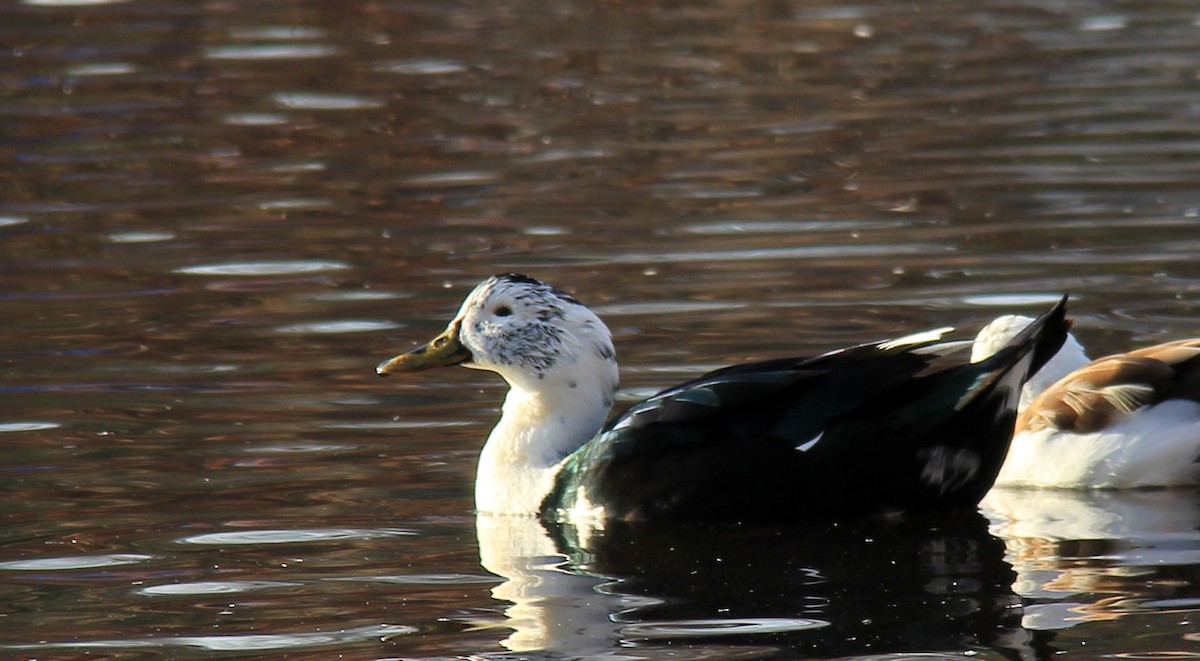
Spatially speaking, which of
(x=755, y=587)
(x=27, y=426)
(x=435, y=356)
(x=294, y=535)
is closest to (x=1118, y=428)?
(x=755, y=587)

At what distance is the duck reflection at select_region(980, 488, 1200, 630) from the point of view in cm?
647

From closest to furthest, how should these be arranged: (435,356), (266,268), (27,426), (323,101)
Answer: (435,356)
(27,426)
(266,268)
(323,101)

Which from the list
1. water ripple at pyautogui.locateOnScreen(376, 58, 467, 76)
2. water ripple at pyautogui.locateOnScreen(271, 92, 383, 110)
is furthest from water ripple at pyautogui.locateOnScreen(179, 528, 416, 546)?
water ripple at pyautogui.locateOnScreen(376, 58, 467, 76)

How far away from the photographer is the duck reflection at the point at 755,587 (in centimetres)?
625

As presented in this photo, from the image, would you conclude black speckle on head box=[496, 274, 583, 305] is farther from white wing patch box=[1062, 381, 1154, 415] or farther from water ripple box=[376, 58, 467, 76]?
water ripple box=[376, 58, 467, 76]

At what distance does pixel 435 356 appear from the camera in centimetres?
841

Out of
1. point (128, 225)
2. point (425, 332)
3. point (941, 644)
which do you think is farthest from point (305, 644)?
point (128, 225)

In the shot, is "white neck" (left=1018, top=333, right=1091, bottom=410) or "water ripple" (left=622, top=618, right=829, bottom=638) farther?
"white neck" (left=1018, top=333, right=1091, bottom=410)

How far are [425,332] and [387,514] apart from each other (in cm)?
269

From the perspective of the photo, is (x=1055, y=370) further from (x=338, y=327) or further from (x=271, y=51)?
(x=271, y=51)

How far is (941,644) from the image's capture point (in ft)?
20.2

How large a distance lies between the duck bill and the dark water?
375 millimetres

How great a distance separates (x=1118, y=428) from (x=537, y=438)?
213 centimetres

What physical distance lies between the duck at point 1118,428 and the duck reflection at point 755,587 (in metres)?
0.52
